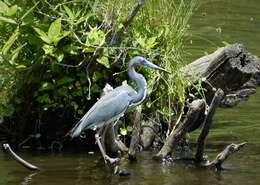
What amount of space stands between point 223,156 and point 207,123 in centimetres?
37

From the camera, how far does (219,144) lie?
30.8ft

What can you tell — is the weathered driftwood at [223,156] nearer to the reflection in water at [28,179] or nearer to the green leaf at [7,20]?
the reflection in water at [28,179]

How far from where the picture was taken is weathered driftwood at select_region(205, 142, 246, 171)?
311 inches

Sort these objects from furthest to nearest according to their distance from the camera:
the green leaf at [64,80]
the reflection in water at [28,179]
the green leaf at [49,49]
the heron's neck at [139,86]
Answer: the green leaf at [64,80] < the green leaf at [49,49] < the heron's neck at [139,86] < the reflection in water at [28,179]

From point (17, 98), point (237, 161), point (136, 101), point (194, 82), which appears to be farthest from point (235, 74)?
point (17, 98)

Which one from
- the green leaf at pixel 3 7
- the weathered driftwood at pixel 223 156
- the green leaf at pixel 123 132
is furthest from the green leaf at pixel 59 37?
the weathered driftwood at pixel 223 156

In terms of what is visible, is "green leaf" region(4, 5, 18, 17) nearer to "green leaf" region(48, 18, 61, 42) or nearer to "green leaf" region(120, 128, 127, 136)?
"green leaf" region(48, 18, 61, 42)

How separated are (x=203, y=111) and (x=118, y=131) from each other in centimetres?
97

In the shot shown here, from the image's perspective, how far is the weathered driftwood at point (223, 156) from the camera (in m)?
7.91

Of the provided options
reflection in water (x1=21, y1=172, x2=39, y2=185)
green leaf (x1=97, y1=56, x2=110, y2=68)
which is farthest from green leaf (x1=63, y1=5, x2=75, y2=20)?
reflection in water (x1=21, y1=172, x2=39, y2=185)

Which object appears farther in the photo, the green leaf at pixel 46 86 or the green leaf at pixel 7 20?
the green leaf at pixel 46 86

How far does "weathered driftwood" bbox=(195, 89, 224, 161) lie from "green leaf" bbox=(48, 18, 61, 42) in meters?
1.72

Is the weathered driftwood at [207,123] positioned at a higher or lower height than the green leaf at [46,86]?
lower

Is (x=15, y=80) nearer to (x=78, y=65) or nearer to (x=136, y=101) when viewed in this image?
(x=78, y=65)
